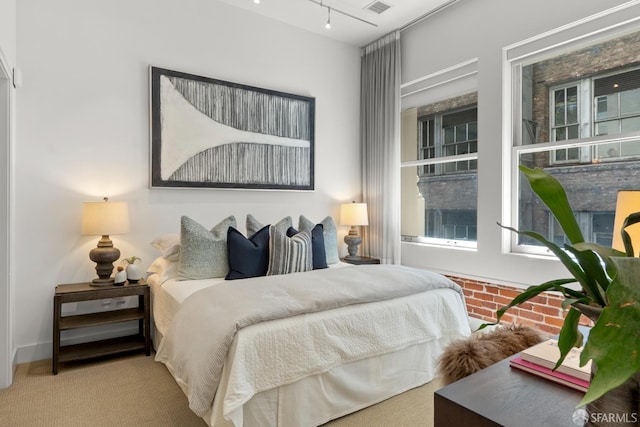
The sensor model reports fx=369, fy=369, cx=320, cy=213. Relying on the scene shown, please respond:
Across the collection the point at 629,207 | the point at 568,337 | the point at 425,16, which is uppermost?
the point at 425,16

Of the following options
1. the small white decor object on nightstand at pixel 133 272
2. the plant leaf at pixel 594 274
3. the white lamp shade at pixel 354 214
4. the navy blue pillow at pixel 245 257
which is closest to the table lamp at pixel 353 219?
the white lamp shade at pixel 354 214

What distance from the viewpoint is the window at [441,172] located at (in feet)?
11.6

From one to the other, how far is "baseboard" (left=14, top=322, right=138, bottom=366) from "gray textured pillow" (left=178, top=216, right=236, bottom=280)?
2.80 ft

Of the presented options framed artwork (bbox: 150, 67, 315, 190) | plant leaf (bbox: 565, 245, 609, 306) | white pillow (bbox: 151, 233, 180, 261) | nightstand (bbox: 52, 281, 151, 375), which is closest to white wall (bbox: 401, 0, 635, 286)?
framed artwork (bbox: 150, 67, 315, 190)

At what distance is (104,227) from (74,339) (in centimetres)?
96

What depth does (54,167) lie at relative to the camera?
2857 millimetres

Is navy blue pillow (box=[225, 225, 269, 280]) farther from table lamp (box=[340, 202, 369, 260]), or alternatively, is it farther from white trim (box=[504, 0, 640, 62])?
white trim (box=[504, 0, 640, 62])

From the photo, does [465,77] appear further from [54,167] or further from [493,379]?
[54,167]

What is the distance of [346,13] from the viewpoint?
3707 millimetres

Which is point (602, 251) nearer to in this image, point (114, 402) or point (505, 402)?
point (505, 402)

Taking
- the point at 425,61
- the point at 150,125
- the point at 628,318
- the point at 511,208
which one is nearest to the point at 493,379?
the point at 628,318

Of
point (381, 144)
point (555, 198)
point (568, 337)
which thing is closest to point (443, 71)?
point (381, 144)

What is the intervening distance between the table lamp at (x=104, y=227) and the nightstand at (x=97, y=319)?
130 mm

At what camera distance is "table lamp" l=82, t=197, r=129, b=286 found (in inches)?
107
